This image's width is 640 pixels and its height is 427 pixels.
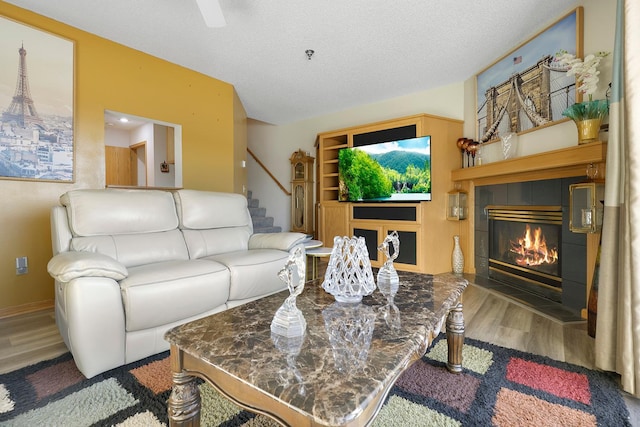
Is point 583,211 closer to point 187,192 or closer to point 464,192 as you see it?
point 464,192

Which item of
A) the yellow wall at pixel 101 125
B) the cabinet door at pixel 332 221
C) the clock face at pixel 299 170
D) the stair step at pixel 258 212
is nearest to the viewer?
the yellow wall at pixel 101 125

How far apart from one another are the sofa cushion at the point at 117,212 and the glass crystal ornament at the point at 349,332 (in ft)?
5.41

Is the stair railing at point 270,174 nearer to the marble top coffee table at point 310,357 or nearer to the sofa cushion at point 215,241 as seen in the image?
the sofa cushion at point 215,241

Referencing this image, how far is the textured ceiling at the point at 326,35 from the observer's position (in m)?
2.32

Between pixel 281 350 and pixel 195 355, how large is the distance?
22cm

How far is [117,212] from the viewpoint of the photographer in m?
1.99

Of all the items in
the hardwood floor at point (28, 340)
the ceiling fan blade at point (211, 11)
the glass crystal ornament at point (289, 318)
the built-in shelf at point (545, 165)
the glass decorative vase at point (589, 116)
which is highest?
the ceiling fan blade at point (211, 11)

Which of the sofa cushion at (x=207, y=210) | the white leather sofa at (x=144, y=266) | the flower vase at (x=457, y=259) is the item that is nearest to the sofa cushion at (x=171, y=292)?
the white leather sofa at (x=144, y=266)

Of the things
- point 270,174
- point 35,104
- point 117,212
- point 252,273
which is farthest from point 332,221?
point 35,104

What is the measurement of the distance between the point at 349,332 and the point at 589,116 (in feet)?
7.21

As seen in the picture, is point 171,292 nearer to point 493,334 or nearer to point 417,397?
point 417,397

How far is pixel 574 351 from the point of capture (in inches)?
65.8

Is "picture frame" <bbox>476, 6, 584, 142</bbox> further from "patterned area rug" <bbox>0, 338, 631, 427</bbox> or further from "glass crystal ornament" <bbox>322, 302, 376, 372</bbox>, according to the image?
"glass crystal ornament" <bbox>322, 302, 376, 372</bbox>

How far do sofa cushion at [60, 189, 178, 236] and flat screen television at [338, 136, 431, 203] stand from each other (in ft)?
8.21
